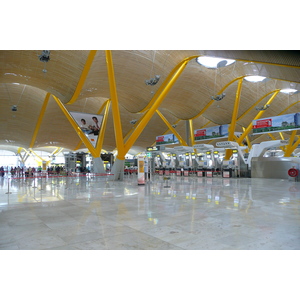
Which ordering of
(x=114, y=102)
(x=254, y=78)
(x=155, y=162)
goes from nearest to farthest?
(x=114, y=102)
(x=254, y=78)
(x=155, y=162)

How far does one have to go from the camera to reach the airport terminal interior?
5.14 meters

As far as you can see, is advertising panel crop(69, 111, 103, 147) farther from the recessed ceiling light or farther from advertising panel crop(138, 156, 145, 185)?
the recessed ceiling light

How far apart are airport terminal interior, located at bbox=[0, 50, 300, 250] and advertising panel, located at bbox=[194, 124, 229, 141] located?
0.17 m

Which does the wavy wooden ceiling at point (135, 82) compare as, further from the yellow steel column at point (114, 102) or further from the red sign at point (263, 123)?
the red sign at point (263, 123)

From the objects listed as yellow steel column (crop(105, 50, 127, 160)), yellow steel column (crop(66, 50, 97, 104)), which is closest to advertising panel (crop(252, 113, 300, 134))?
yellow steel column (crop(105, 50, 127, 160))

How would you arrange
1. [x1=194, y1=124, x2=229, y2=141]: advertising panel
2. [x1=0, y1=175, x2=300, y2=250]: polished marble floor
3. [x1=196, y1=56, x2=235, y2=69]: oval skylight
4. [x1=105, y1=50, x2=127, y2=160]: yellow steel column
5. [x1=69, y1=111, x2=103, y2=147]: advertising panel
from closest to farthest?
1. [x1=0, y1=175, x2=300, y2=250]: polished marble floor
2. [x1=105, y1=50, x2=127, y2=160]: yellow steel column
3. [x1=196, y1=56, x2=235, y2=69]: oval skylight
4. [x1=69, y1=111, x2=103, y2=147]: advertising panel
5. [x1=194, y1=124, x2=229, y2=141]: advertising panel

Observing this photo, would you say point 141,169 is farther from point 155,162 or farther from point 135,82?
point 155,162

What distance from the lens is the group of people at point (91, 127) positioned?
2594 centimetres

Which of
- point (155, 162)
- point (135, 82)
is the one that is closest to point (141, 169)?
point (135, 82)

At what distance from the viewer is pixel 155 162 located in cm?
4097

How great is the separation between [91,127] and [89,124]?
14.4 inches

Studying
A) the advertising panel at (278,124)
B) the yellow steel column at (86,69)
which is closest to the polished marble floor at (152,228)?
the yellow steel column at (86,69)
